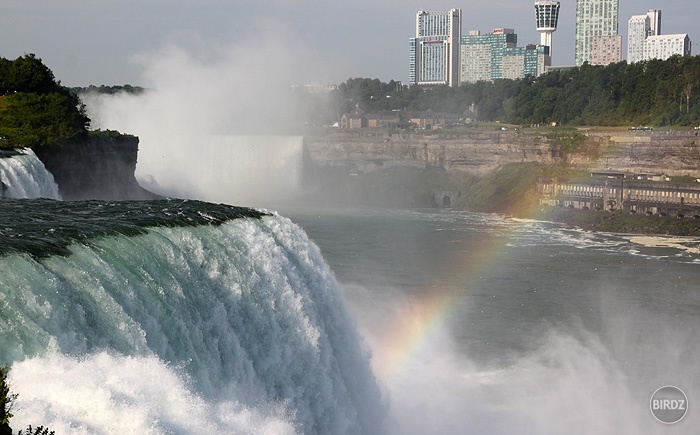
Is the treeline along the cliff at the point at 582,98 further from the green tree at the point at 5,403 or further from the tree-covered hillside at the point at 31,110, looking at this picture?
the green tree at the point at 5,403

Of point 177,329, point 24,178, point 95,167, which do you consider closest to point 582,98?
point 95,167

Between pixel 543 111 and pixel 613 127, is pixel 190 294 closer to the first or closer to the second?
pixel 613 127

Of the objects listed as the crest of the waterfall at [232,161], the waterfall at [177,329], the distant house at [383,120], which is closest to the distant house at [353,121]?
the distant house at [383,120]

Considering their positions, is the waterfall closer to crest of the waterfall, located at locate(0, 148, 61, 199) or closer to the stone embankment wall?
crest of the waterfall, located at locate(0, 148, 61, 199)

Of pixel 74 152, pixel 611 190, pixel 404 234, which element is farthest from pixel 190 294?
pixel 611 190

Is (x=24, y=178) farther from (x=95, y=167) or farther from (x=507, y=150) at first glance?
(x=507, y=150)

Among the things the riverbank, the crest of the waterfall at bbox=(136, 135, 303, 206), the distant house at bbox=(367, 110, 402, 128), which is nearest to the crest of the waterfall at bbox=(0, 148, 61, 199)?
the riverbank

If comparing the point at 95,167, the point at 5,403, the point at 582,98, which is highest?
the point at 582,98
